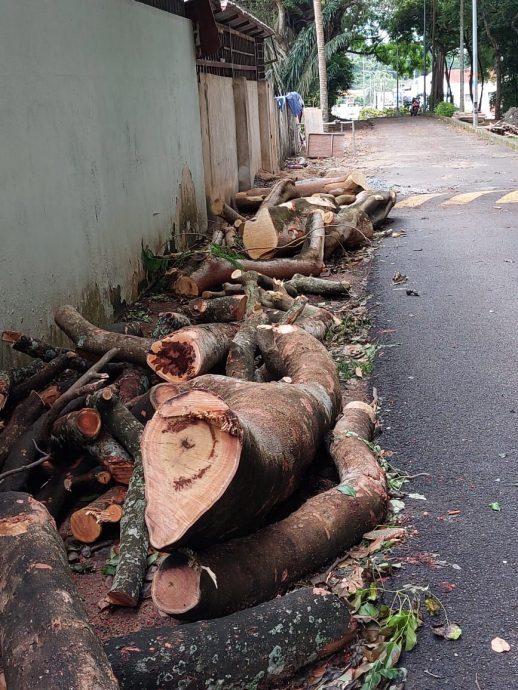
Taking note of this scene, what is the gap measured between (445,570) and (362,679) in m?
0.77

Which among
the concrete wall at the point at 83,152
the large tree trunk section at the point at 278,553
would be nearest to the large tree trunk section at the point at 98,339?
the concrete wall at the point at 83,152

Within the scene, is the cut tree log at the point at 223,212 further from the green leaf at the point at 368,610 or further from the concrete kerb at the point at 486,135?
the concrete kerb at the point at 486,135

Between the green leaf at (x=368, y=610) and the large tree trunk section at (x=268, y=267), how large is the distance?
563cm

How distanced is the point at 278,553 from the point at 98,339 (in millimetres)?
2726

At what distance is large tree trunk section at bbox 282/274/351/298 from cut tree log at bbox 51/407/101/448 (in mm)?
4330

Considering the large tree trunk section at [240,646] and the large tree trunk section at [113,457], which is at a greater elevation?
the large tree trunk section at [113,457]

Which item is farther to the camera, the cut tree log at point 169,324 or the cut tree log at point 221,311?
the cut tree log at point 221,311

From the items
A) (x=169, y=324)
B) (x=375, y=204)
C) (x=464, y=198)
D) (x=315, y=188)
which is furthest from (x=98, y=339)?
(x=464, y=198)

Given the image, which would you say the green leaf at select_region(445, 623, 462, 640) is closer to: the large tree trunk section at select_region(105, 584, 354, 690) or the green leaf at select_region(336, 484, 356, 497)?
the large tree trunk section at select_region(105, 584, 354, 690)

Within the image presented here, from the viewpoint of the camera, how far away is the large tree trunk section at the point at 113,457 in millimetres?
4422

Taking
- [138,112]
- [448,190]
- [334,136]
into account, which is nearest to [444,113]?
[334,136]

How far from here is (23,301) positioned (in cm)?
566

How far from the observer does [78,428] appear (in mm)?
4445

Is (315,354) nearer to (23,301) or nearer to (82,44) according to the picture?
(23,301)
